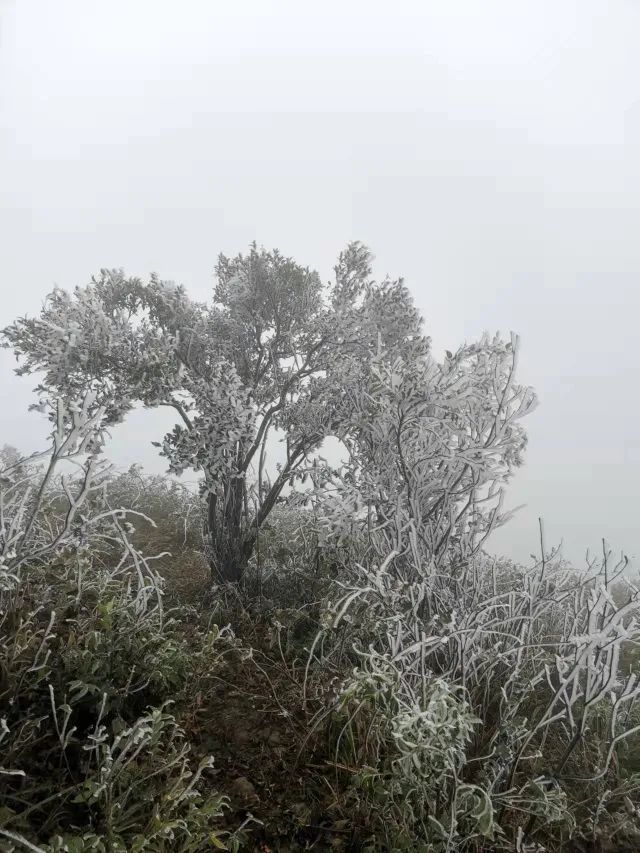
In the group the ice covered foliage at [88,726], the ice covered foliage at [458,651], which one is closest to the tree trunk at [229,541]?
the ice covered foliage at [458,651]

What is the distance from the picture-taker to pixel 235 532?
552 centimetres

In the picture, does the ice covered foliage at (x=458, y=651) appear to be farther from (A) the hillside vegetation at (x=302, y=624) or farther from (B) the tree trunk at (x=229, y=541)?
(B) the tree trunk at (x=229, y=541)

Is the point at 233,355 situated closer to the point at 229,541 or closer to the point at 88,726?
the point at 229,541

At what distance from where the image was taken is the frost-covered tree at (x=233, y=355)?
479 cm

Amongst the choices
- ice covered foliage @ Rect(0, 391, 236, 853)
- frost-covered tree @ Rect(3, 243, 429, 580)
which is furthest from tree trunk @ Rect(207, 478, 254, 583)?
ice covered foliage @ Rect(0, 391, 236, 853)

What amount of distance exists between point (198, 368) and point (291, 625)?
363cm

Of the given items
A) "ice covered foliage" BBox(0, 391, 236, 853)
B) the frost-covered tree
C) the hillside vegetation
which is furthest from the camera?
the frost-covered tree

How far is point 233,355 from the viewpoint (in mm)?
6352

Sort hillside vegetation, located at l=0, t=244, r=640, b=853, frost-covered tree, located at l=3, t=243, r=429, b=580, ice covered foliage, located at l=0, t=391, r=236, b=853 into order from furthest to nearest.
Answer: frost-covered tree, located at l=3, t=243, r=429, b=580 → hillside vegetation, located at l=0, t=244, r=640, b=853 → ice covered foliage, located at l=0, t=391, r=236, b=853

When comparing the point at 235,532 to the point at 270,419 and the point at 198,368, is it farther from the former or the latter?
the point at 198,368

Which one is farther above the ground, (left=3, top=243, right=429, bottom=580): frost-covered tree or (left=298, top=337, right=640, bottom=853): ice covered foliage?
(left=3, top=243, right=429, bottom=580): frost-covered tree

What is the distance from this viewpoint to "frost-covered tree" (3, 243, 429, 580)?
4.79 metres

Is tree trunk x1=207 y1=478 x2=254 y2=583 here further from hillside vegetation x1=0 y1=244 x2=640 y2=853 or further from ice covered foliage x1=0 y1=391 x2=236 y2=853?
ice covered foliage x1=0 y1=391 x2=236 y2=853

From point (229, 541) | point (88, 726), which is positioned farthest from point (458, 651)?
point (229, 541)
